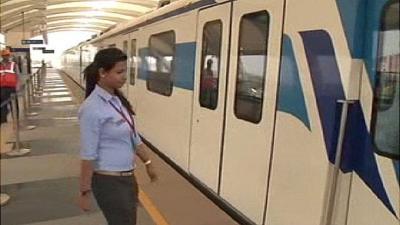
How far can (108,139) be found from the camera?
8.31 ft

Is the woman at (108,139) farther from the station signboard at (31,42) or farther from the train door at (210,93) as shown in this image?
the train door at (210,93)

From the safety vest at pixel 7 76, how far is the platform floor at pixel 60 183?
0.39ft

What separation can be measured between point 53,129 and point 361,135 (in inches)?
85.9

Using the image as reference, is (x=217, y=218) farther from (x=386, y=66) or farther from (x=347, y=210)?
(x=386, y=66)

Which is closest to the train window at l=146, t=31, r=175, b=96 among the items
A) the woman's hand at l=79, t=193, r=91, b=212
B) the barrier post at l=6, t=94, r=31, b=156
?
the woman's hand at l=79, t=193, r=91, b=212

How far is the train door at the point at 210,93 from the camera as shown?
437cm

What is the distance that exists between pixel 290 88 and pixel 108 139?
1384 mm

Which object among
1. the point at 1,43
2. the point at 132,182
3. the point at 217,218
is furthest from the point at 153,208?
the point at 1,43

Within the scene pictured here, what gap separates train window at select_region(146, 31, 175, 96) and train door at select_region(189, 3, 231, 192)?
1.20 m

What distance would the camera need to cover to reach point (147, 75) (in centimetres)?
775

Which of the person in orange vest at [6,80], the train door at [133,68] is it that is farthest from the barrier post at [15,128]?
the train door at [133,68]

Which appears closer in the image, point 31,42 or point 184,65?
point 31,42

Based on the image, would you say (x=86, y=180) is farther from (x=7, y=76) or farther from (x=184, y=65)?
(x=184, y=65)

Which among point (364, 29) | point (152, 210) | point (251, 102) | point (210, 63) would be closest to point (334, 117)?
point (364, 29)
